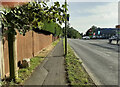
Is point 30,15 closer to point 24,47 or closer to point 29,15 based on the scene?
point 29,15

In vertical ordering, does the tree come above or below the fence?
above

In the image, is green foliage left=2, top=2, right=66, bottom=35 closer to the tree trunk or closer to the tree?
the tree

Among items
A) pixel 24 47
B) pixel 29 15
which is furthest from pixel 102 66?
pixel 29 15

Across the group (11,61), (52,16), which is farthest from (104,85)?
(11,61)

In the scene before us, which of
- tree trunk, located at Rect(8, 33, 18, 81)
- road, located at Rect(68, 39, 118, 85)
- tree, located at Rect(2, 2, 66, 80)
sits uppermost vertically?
tree, located at Rect(2, 2, 66, 80)

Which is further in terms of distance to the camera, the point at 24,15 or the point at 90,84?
the point at 90,84

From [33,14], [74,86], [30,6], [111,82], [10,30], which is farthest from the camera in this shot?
[111,82]

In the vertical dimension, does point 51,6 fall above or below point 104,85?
above

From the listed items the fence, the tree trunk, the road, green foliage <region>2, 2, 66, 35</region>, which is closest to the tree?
green foliage <region>2, 2, 66, 35</region>

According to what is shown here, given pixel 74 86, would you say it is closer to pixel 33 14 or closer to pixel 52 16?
pixel 52 16

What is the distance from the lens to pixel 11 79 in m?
3.39

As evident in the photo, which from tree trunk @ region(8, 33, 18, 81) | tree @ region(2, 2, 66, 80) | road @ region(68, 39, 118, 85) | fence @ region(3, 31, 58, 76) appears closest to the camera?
tree @ region(2, 2, 66, 80)

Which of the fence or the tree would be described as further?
the fence

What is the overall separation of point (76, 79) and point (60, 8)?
2.82 m
